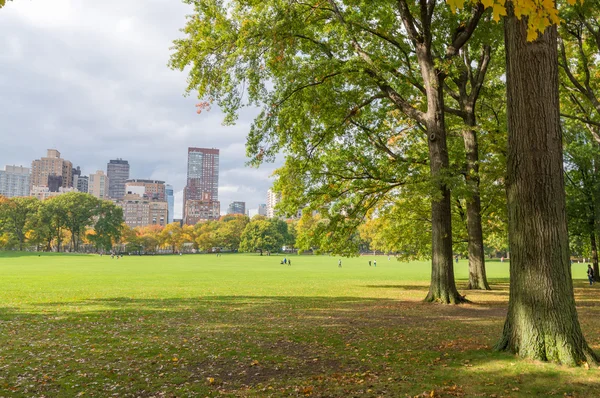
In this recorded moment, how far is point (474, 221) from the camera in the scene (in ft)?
69.1

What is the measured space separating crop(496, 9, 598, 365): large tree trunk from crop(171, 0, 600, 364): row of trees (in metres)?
0.02

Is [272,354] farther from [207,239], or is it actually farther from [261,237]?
[207,239]

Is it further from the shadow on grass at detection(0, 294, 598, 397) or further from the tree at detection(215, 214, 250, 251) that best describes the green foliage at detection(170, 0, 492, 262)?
the tree at detection(215, 214, 250, 251)

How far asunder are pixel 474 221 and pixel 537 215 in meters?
15.0

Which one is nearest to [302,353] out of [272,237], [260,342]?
[260,342]

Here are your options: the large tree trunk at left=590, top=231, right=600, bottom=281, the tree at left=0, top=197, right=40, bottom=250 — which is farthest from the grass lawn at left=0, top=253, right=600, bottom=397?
the tree at left=0, top=197, right=40, bottom=250

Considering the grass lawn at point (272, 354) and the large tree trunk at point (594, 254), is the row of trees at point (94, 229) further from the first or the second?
the grass lawn at point (272, 354)

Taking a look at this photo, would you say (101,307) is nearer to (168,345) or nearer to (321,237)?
(168,345)

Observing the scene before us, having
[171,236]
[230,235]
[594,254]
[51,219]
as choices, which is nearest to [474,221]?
[594,254]

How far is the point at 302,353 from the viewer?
7.83 meters

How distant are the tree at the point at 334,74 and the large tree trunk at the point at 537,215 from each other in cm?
731

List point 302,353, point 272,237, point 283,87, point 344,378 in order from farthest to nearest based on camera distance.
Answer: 1. point 272,237
2. point 283,87
3. point 302,353
4. point 344,378

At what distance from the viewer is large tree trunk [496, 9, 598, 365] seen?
670cm

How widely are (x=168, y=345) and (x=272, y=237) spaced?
107 m
